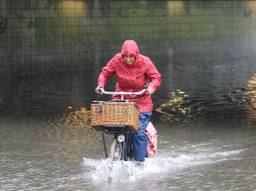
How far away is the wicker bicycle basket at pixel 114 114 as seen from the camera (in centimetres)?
675

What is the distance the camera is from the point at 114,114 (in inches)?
267

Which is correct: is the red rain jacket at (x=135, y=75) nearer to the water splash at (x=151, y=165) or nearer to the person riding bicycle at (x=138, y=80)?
the person riding bicycle at (x=138, y=80)

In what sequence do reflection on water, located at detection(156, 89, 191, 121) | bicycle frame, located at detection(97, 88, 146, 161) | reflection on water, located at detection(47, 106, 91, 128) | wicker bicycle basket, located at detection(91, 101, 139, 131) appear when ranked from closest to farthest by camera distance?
wicker bicycle basket, located at detection(91, 101, 139, 131) → bicycle frame, located at detection(97, 88, 146, 161) → reflection on water, located at detection(47, 106, 91, 128) → reflection on water, located at detection(156, 89, 191, 121)

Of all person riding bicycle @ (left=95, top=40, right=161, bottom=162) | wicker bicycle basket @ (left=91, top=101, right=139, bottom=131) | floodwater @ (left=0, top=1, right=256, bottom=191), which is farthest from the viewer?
floodwater @ (left=0, top=1, right=256, bottom=191)

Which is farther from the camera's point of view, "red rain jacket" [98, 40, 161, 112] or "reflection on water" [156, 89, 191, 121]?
"reflection on water" [156, 89, 191, 121]

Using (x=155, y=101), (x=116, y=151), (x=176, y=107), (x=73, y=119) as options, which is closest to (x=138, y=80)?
(x=116, y=151)

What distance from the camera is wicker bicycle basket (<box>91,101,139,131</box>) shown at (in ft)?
22.2

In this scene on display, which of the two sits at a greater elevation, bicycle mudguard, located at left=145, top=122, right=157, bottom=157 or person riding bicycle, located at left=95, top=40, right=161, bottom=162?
person riding bicycle, located at left=95, top=40, right=161, bottom=162

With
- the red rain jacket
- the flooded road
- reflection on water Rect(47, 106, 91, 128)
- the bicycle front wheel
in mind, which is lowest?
the flooded road

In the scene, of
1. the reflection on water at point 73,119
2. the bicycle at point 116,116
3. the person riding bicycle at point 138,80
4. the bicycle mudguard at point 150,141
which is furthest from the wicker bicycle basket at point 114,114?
the reflection on water at point 73,119

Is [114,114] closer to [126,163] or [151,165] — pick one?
[126,163]

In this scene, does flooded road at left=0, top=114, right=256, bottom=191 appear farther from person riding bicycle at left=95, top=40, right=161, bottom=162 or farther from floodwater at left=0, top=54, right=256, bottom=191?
person riding bicycle at left=95, top=40, right=161, bottom=162

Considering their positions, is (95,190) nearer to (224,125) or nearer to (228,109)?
(224,125)

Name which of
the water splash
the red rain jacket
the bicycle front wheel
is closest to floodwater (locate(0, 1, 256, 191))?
the water splash
